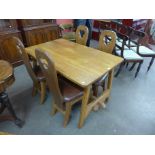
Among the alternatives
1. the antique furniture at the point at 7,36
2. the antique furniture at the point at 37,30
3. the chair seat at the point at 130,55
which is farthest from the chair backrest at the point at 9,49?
the chair seat at the point at 130,55

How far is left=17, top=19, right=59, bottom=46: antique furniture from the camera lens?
9.06 feet

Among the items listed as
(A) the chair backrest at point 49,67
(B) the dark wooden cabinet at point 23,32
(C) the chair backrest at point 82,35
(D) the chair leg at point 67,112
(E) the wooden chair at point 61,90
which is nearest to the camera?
(A) the chair backrest at point 49,67

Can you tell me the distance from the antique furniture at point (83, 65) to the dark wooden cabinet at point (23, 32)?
3.33ft

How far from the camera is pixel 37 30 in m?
2.95

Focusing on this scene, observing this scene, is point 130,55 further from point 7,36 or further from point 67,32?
point 7,36

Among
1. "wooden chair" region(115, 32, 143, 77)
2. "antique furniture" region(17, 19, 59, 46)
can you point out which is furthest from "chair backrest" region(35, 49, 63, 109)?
"antique furniture" region(17, 19, 59, 46)

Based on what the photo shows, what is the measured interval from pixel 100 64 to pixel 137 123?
920 millimetres

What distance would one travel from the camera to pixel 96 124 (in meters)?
1.74

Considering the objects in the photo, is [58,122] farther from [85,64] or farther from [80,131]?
[85,64]

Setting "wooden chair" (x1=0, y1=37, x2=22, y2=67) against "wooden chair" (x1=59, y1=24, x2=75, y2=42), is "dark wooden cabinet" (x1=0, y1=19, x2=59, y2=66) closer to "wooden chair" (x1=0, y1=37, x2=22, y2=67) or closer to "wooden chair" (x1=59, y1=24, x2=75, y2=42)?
"wooden chair" (x1=0, y1=37, x2=22, y2=67)

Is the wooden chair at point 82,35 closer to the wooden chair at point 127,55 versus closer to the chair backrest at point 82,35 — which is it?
the chair backrest at point 82,35

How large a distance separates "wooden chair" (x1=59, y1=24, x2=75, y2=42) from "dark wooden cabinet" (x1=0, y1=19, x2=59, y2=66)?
0.23 metres

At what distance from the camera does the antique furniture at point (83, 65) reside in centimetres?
133
